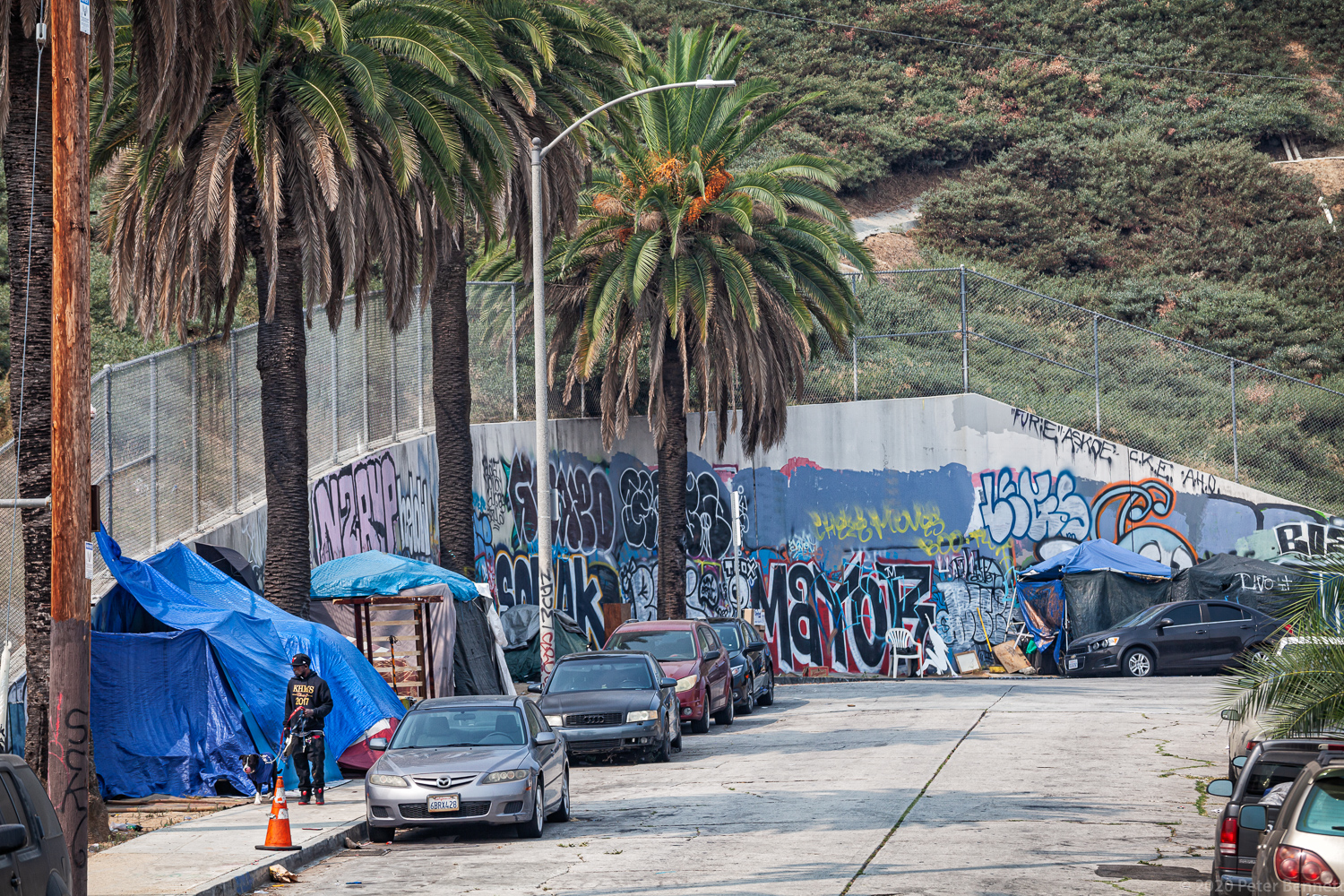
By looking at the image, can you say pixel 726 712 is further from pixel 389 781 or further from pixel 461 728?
pixel 389 781

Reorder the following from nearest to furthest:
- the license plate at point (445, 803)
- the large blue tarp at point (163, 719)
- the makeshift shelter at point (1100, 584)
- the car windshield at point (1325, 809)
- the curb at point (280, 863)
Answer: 1. the car windshield at point (1325, 809)
2. the curb at point (280, 863)
3. the license plate at point (445, 803)
4. the large blue tarp at point (163, 719)
5. the makeshift shelter at point (1100, 584)

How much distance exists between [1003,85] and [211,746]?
60361mm

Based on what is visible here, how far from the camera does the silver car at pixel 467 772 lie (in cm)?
1305

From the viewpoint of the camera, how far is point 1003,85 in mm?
69250

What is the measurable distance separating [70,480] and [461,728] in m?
5.08

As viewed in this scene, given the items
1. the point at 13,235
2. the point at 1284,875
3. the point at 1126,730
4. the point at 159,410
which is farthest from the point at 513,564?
the point at 1284,875

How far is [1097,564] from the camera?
1320 inches

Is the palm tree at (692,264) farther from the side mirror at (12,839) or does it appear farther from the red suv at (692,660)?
the side mirror at (12,839)

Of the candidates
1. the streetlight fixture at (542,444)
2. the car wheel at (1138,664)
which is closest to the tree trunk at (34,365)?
the streetlight fixture at (542,444)

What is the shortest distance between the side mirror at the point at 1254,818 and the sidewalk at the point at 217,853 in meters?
7.06

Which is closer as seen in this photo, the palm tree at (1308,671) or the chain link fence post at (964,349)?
the palm tree at (1308,671)

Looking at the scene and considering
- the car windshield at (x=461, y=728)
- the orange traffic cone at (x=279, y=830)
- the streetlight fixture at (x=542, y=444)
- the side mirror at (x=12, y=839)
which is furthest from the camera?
the streetlight fixture at (x=542, y=444)

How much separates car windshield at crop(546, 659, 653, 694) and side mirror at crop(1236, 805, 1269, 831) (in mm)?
12057

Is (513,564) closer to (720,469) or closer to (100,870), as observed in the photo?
(720,469)
